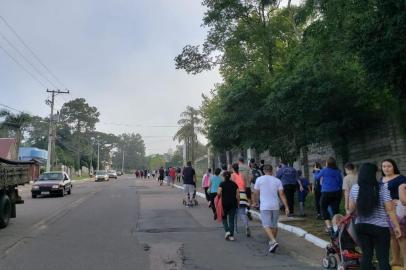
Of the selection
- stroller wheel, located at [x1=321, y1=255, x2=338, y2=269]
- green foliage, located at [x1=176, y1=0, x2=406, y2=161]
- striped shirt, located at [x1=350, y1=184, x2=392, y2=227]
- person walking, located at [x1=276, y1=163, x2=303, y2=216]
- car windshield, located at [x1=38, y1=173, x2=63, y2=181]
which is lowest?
stroller wheel, located at [x1=321, y1=255, x2=338, y2=269]

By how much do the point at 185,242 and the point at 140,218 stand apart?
16.2 feet

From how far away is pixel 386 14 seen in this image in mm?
9242

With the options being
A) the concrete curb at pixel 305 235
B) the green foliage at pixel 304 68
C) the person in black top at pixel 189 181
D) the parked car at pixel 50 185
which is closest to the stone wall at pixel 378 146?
the green foliage at pixel 304 68

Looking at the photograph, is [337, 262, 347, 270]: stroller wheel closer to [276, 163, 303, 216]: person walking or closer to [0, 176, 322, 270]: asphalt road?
[0, 176, 322, 270]: asphalt road

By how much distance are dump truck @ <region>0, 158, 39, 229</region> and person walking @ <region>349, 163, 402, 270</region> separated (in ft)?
33.5

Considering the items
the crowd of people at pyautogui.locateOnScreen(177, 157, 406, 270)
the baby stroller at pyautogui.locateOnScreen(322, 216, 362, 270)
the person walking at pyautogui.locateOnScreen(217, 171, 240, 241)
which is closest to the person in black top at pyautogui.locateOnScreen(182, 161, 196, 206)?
the crowd of people at pyautogui.locateOnScreen(177, 157, 406, 270)

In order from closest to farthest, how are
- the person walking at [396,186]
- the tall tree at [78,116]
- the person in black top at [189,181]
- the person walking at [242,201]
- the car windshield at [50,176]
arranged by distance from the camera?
the person walking at [396,186], the person walking at [242,201], the person in black top at [189,181], the car windshield at [50,176], the tall tree at [78,116]

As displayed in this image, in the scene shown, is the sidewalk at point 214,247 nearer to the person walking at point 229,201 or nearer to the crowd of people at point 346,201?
the person walking at point 229,201

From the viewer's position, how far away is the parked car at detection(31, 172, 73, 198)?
87.2ft

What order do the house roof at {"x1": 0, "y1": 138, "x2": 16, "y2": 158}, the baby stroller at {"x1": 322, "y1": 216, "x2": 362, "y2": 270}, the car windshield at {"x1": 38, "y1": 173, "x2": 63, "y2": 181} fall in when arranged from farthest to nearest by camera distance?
the house roof at {"x1": 0, "y1": 138, "x2": 16, "y2": 158}
the car windshield at {"x1": 38, "y1": 173, "x2": 63, "y2": 181}
the baby stroller at {"x1": 322, "y1": 216, "x2": 362, "y2": 270}

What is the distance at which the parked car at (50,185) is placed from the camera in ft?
87.2

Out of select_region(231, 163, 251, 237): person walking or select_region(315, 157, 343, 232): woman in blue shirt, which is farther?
select_region(231, 163, 251, 237): person walking

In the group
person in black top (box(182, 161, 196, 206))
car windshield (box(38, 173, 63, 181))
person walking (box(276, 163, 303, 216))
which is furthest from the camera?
car windshield (box(38, 173, 63, 181))

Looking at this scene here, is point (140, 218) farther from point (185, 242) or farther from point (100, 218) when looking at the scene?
point (185, 242)
